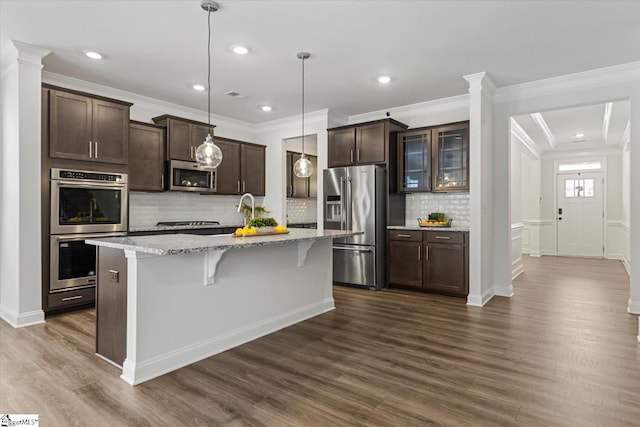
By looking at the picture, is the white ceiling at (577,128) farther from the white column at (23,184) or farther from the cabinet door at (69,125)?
the white column at (23,184)

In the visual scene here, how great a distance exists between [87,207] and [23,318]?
4.21ft

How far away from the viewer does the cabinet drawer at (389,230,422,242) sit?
5387mm

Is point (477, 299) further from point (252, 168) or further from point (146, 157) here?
point (146, 157)

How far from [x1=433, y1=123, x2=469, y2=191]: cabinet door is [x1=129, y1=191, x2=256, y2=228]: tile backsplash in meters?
3.42

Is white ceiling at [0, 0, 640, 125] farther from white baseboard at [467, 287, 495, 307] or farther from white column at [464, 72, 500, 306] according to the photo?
white baseboard at [467, 287, 495, 307]

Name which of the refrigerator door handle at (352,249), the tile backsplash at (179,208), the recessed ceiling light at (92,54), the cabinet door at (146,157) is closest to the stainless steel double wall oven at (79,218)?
the cabinet door at (146,157)

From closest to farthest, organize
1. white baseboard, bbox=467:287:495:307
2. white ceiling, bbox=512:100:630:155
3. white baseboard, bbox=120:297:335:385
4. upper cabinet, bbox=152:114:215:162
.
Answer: white baseboard, bbox=120:297:335:385 < white baseboard, bbox=467:287:495:307 < upper cabinet, bbox=152:114:215:162 < white ceiling, bbox=512:100:630:155

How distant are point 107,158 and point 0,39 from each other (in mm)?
1443

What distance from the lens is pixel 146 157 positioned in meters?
5.29

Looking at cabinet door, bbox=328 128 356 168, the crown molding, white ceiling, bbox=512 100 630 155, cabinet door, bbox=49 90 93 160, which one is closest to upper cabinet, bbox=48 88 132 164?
cabinet door, bbox=49 90 93 160

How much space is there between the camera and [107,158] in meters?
4.48

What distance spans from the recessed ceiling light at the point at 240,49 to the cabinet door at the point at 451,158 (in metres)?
2.95

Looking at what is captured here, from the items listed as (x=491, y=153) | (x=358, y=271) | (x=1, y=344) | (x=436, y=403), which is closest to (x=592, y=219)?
(x=491, y=153)

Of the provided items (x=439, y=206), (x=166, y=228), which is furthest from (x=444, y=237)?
(x=166, y=228)
